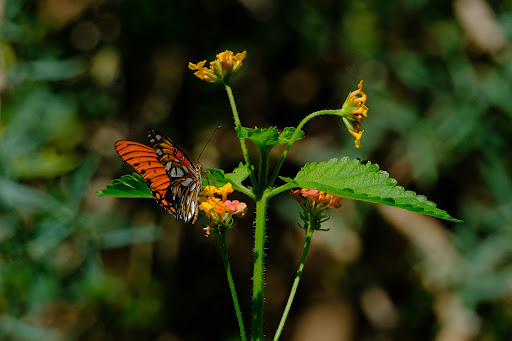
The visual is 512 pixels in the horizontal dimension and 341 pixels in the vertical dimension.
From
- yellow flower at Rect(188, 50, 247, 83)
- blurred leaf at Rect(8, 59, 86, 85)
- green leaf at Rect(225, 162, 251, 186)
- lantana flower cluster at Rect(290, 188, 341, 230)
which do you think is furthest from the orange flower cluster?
blurred leaf at Rect(8, 59, 86, 85)

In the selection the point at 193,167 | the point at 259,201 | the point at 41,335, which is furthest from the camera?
the point at 41,335

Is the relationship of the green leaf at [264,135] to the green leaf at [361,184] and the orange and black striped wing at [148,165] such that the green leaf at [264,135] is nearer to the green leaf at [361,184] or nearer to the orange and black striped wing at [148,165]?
the green leaf at [361,184]

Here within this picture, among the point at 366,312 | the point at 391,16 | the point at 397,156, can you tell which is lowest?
the point at 366,312

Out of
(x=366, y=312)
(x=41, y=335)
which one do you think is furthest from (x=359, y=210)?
(x=41, y=335)

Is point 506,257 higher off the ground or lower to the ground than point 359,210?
lower

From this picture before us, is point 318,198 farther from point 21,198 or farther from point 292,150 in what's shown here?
point 292,150

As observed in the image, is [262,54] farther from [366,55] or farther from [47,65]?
[47,65]

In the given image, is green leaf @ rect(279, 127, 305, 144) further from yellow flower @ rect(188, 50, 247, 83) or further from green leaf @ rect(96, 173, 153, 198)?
green leaf @ rect(96, 173, 153, 198)

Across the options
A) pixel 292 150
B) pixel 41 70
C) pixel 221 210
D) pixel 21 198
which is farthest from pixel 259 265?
pixel 292 150
